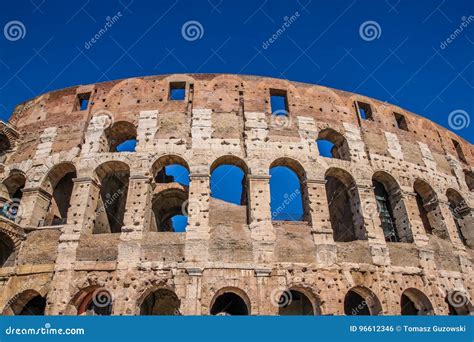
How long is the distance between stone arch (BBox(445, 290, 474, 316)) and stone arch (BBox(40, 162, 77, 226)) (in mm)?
13414

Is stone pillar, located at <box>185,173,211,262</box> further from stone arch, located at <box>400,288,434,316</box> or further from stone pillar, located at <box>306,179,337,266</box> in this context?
stone arch, located at <box>400,288,434,316</box>

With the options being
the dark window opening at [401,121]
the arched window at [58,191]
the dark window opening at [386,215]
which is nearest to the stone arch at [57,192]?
the arched window at [58,191]

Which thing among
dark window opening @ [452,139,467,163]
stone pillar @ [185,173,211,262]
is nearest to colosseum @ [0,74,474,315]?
stone pillar @ [185,173,211,262]

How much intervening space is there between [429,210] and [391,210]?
1.89 m

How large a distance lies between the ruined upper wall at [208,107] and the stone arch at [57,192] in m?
0.78

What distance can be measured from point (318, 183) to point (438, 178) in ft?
20.3

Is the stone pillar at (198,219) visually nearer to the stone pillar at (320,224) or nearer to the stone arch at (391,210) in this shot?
the stone pillar at (320,224)

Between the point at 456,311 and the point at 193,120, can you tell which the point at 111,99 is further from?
the point at 456,311

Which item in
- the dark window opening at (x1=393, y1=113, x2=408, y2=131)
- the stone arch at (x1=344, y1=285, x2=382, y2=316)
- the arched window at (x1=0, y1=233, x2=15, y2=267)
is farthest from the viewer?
the dark window opening at (x1=393, y1=113, x2=408, y2=131)

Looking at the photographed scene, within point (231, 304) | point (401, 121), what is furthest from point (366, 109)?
point (231, 304)

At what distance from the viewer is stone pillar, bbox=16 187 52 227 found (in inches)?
426

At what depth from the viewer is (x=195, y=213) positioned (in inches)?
406
